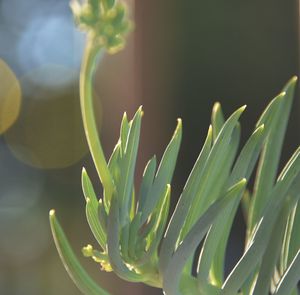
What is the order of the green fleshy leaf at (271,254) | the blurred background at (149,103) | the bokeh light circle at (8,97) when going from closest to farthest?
1. the green fleshy leaf at (271,254)
2. the blurred background at (149,103)
3. the bokeh light circle at (8,97)

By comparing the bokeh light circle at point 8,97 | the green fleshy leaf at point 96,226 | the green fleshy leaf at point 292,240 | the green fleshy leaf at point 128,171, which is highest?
the green fleshy leaf at point 128,171

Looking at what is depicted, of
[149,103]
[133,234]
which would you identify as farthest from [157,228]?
[149,103]

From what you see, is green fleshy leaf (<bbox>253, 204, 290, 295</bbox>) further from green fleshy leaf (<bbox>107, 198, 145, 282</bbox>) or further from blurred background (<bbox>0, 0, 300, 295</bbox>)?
blurred background (<bbox>0, 0, 300, 295</bbox>)

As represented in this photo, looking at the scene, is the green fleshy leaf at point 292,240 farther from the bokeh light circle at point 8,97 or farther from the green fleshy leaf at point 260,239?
the bokeh light circle at point 8,97

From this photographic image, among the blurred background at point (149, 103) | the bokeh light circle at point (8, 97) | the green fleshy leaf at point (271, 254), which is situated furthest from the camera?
the bokeh light circle at point (8, 97)

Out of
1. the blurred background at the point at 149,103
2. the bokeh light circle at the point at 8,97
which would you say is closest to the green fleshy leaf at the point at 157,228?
the blurred background at the point at 149,103

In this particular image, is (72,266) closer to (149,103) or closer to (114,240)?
(114,240)

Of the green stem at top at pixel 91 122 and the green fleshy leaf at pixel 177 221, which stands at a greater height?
the green stem at top at pixel 91 122
